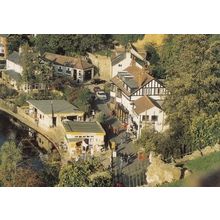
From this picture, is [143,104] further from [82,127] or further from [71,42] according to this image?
[71,42]

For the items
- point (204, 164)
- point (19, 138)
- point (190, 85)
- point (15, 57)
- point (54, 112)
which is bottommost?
point (204, 164)

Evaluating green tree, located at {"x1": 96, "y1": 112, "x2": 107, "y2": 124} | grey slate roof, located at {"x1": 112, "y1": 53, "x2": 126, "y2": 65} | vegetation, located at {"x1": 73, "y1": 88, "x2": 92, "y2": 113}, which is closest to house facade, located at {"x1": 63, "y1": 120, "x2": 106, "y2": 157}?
green tree, located at {"x1": 96, "y1": 112, "x2": 107, "y2": 124}

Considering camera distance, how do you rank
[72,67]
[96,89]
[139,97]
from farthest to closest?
1. [72,67]
2. [96,89]
3. [139,97]

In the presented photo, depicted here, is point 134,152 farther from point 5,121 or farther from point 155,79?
point 5,121

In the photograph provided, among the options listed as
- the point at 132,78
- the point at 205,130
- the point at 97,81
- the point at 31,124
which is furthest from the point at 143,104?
the point at 31,124

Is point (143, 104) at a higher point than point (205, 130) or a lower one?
higher

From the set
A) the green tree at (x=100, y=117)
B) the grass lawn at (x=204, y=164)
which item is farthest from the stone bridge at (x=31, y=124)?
the grass lawn at (x=204, y=164)
